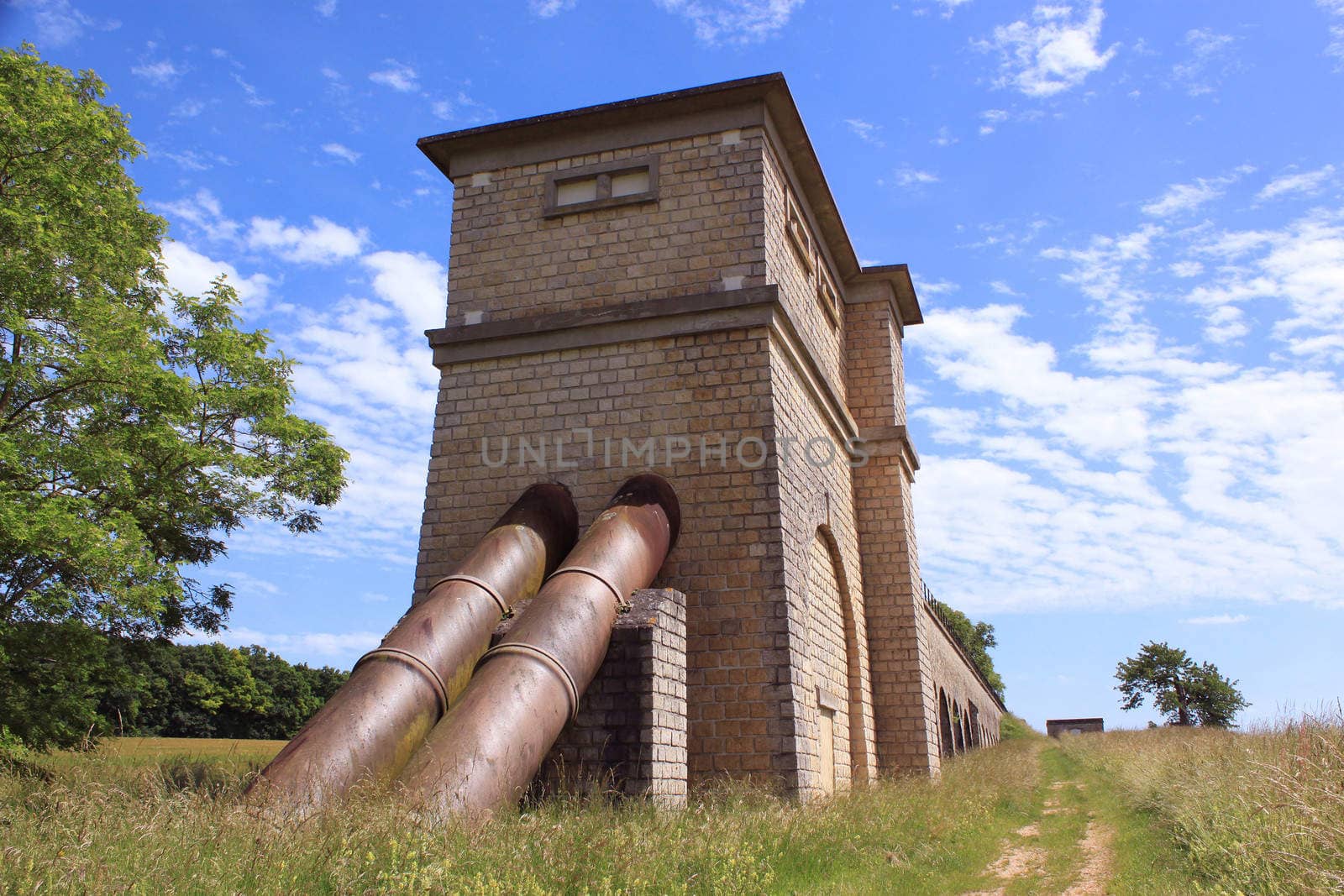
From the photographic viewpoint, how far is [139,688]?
607 inches

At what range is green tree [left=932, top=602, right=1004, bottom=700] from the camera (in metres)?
65.0

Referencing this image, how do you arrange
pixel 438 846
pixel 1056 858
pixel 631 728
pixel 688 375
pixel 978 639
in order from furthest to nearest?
pixel 978 639, pixel 688 375, pixel 1056 858, pixel 631 728, pixel 438 846

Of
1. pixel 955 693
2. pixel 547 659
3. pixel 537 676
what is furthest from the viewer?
pixel 955 693

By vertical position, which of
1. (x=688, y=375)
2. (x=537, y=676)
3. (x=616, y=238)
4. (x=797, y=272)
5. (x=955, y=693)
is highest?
(x=797, y=272)

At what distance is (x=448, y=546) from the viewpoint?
1012 cm

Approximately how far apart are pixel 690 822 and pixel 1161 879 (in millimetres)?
3394

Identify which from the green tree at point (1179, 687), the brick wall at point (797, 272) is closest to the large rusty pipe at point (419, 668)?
the brick wall at point (797, 272)

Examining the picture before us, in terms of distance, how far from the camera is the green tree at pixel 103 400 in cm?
1272

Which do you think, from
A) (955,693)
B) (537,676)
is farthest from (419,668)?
(955,693)

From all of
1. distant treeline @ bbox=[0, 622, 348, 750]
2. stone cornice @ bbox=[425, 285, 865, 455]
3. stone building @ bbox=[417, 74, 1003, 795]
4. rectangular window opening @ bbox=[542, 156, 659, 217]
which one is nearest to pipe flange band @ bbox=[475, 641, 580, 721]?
stone building @ bbox=[417, 74, 1003, 795]

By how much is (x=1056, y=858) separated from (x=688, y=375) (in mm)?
5761

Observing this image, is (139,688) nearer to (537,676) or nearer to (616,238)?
(616,238)

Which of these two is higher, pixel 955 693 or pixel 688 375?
pixel 688 375

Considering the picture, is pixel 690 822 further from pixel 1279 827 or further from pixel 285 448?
pixel 285 448
